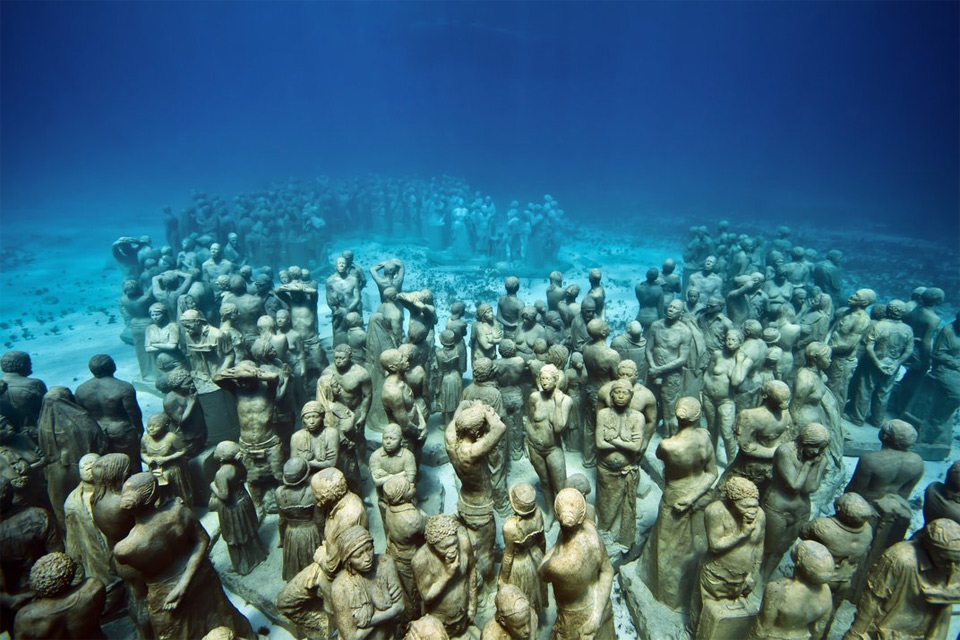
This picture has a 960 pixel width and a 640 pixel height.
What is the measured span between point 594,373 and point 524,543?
4.15 meters

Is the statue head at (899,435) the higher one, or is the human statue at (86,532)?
the statue head at (899,435)

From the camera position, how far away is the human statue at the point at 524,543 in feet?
16.1

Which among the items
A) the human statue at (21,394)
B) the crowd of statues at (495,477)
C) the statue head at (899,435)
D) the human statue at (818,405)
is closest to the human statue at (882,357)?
the crowd of statues at (495,477)

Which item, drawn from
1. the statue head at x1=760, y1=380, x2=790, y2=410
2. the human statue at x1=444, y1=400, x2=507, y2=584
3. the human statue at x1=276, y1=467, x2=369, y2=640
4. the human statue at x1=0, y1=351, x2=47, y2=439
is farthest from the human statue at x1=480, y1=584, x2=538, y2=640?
the human statue at x1=0, y1=351, x2=47, y2=439

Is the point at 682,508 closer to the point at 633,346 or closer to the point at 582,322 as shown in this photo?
the point at 633,346

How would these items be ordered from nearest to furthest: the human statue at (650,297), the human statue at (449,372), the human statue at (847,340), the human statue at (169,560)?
the human statue at (169,560), the human statue at (449,372), the human statue at (847,340), the human statue at (650,297)

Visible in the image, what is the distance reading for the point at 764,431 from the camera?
618cm

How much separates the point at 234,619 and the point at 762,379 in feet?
27.3

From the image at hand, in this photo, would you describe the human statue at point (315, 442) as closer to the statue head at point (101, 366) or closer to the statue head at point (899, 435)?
the statue head at point (101, 366)

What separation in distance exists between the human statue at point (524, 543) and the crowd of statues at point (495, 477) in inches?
1.1

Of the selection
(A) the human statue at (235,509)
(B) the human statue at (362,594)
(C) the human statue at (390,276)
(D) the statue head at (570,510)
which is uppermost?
(C) the human statue at (390,276)

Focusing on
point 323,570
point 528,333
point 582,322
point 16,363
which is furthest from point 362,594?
point 582,322

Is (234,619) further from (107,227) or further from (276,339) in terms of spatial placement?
(107,227)

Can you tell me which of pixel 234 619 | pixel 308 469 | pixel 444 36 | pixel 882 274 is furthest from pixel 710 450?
pixel 444 36
